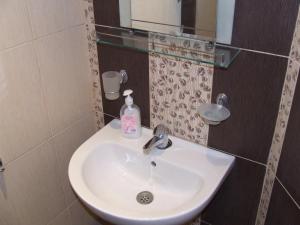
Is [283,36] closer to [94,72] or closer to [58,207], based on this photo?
[94,72]

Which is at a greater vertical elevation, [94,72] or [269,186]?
[94,72]

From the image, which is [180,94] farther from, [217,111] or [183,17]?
[183,17]

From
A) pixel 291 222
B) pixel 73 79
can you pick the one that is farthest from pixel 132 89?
pixel 291 222

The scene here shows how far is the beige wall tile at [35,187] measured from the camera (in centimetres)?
123

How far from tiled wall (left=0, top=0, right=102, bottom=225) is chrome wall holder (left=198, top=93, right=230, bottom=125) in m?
0.56

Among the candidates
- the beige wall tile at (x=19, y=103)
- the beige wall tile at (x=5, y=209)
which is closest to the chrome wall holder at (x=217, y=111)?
the beige wall tile at (x=19, y=103)

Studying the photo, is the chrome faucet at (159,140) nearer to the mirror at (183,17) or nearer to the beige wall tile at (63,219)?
the mirror at (183,17)

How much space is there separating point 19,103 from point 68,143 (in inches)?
13.2

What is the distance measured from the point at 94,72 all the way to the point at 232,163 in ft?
2.22

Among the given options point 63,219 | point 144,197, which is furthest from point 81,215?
point 144,197

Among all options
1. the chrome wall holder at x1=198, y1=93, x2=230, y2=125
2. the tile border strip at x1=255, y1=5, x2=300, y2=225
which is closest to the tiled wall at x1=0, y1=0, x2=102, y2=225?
the chrome wall holder at x1=198, y1=93, x2=230, y2=125

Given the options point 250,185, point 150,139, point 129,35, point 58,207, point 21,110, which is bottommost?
point 58,207

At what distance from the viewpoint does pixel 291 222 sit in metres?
1.01

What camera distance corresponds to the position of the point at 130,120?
128 centimetres
